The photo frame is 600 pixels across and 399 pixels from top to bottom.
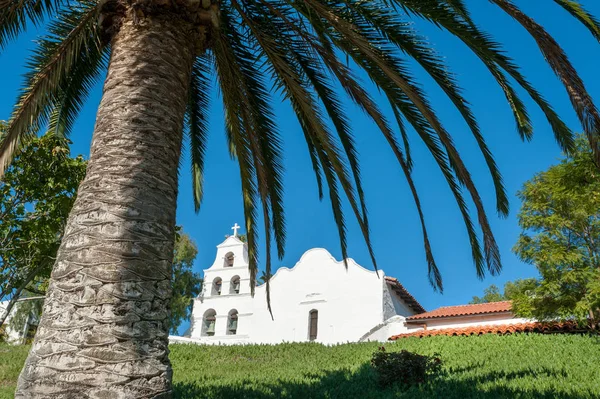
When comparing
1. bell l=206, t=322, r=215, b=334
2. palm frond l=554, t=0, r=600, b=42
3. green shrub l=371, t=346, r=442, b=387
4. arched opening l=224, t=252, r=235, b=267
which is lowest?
green shrub l=371, t=346, r=442, b=387

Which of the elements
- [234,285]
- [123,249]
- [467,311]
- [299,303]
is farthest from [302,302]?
[123,249]

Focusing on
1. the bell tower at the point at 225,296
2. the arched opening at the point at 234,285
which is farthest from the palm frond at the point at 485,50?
the arched opening at the point at 234,285

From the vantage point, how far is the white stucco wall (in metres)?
25.1

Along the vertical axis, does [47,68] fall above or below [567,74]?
above

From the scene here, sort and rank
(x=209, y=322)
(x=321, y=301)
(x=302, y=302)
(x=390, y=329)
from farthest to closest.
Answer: (x=209, y=322) < (x=302, y=302) < (x=321, y=301) < (x=390, y=329)

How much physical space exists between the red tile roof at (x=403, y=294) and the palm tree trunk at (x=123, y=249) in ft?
73.6

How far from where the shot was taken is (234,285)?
29.2 meters

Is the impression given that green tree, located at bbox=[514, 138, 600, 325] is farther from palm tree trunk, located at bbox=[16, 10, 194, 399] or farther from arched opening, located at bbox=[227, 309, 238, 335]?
arched opening, located at bbox=[227, 309, 238, 335]

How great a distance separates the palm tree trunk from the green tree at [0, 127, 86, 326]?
8902mm

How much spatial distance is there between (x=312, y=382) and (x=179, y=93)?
22.0 ft

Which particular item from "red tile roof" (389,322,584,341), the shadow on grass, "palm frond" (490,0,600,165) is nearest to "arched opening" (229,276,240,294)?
"red tile roof" (389,322,584,341)

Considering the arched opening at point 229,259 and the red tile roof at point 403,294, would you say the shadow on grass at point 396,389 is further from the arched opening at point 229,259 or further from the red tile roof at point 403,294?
the arched opening at point 229,259

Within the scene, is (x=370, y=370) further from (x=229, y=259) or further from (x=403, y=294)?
(x=229, y=259)

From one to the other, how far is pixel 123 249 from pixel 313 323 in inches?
945
